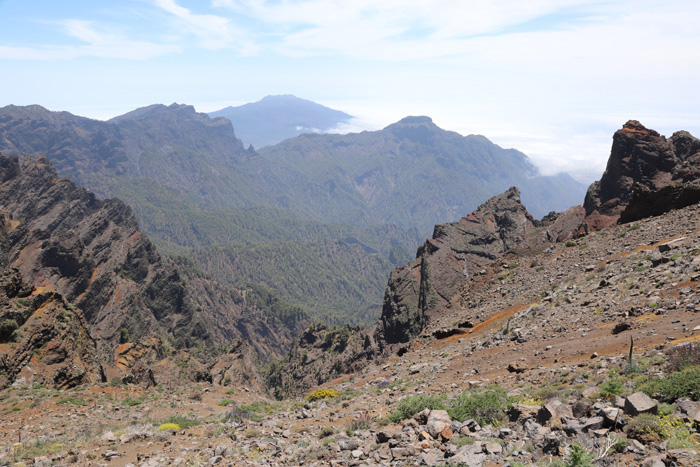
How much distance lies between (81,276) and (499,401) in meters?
112

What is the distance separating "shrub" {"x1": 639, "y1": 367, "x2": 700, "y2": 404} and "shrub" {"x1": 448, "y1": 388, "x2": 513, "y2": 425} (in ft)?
13.3

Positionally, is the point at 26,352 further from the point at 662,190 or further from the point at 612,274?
the point at 662,190

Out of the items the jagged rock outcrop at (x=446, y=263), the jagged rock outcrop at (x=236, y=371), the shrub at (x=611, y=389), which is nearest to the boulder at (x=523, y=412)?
the shrub at (x=611, y=389)

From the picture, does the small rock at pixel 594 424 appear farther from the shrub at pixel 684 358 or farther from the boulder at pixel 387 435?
the boulder at pixel 387 435

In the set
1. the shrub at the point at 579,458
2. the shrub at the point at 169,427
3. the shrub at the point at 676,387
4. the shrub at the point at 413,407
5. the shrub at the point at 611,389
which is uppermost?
the shrub at the point at 676,387

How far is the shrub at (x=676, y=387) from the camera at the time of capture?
34.2ft

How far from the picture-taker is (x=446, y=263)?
59406mm

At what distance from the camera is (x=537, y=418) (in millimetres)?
11750

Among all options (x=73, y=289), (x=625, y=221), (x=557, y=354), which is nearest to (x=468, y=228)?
(x=625, y=221)

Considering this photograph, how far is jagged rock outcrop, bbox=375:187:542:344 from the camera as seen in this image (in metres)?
56.1

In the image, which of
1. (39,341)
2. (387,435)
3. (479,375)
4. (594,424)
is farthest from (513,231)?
(39,341)

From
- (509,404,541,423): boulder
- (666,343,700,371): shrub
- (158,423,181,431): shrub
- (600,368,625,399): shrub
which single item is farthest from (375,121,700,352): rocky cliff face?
(600,368,625,399): shrub

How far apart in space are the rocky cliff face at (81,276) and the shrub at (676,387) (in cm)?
3555

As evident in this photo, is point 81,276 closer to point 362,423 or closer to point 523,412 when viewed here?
point 362,423
